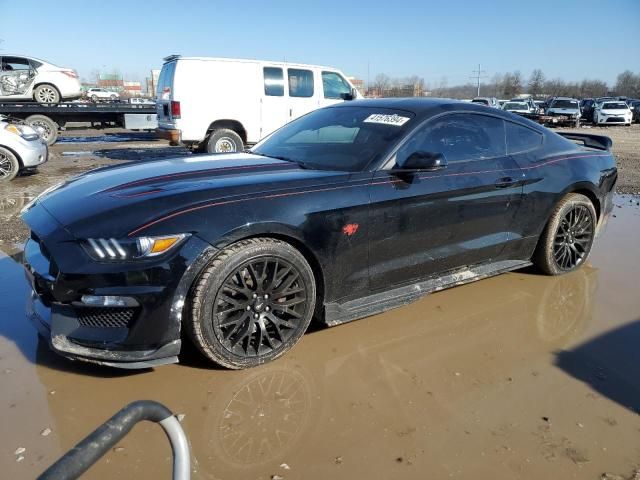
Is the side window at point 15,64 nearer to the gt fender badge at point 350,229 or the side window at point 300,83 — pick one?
the side window at point 300,83

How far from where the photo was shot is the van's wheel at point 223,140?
1032 cm

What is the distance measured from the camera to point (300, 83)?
10.9 m

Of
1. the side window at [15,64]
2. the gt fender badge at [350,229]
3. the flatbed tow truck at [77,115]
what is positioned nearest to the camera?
the gt fender badge at [350,229]

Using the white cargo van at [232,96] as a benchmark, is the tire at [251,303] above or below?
below

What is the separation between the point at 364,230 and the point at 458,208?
836 millimetres

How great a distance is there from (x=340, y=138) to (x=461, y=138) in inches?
35.6

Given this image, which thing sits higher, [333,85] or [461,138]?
[333,85]

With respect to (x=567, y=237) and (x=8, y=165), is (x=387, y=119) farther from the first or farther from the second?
(x=8, y=165)

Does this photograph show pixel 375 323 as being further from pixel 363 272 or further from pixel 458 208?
pixel 458 208

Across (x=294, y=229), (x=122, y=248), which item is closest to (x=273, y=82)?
(x=294, y=229)

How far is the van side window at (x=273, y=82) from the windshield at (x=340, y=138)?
682cm

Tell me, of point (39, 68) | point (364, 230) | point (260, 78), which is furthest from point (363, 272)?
point (39, 68)

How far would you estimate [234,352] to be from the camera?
2766 millimetres

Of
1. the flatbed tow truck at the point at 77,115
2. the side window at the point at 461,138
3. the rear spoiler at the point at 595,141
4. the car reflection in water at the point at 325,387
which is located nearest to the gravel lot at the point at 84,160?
the flatbed tow truck at the point at 77,115
